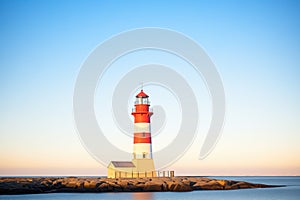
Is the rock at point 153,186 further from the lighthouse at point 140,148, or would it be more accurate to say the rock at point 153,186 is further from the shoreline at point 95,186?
the lighthouse at point 140,148

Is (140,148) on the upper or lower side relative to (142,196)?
upper

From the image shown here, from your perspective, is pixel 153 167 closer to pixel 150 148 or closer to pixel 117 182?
pixel 150 148

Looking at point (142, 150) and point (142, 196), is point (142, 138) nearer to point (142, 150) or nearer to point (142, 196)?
point (142, 150)

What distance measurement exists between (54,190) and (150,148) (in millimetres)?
7168

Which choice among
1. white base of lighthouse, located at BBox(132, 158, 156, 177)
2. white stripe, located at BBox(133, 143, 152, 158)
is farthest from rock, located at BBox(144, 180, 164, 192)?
white stripe, located at BBox(133, 143, 152, 158)

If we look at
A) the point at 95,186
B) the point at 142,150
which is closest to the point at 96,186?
the point at 95,186

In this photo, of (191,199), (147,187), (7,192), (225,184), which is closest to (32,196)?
(7,192)

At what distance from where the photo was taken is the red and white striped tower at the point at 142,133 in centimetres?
3531

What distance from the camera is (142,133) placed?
35.3 metres

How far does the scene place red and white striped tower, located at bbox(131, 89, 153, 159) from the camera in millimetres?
35312

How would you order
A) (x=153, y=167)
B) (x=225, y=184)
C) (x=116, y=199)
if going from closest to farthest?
1. (x=116, y=199)
2. (x=153, y=167)
3. (x=225, y=184)

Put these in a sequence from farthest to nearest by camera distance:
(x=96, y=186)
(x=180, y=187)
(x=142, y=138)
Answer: (x=180, y=187) → (x=142, y=138) → (x=96, y=186)

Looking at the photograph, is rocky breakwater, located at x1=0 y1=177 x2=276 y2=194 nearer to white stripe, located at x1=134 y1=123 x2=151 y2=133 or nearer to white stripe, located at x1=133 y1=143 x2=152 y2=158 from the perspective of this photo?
white stripe, located at x1=133 y1=143 x2=152 y2=158

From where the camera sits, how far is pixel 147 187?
108 ft
